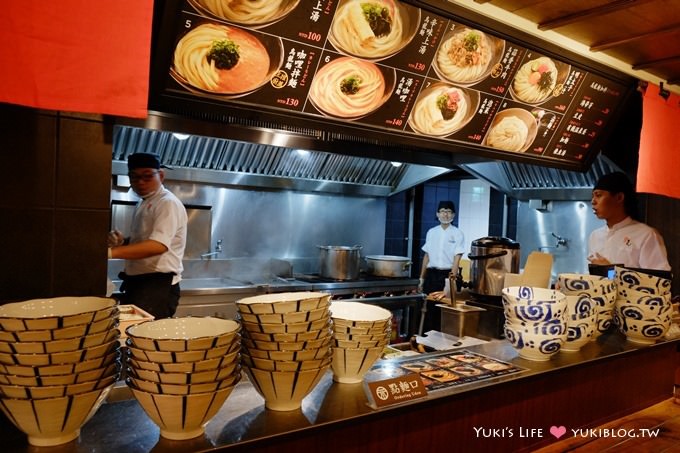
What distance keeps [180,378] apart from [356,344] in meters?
0.54

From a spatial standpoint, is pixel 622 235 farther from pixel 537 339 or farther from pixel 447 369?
pixel 447 369

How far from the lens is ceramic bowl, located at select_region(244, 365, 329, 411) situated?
1239 mm

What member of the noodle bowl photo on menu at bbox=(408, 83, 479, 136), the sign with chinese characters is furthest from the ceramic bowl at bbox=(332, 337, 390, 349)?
the noodle bowl photo on menu at bbox=(408, 83, 479, 136)

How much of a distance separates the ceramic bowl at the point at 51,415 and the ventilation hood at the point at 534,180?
507 cm

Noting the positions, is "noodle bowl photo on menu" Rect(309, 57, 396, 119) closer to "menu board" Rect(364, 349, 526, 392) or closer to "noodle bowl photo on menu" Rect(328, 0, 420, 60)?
"noodle bowl photo on menu" Rect(328, 0, 420, 60)

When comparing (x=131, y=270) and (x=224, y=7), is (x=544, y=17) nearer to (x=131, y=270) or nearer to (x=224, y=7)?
(x=224, y=7)

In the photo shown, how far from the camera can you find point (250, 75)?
2.13m

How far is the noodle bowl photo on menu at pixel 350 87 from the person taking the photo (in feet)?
7.62

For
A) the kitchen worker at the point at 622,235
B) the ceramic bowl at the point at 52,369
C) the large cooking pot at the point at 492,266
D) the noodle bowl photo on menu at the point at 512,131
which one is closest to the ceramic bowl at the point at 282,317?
the ceramic bowl at the point at 52,369

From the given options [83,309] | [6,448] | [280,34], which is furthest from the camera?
[280,34]

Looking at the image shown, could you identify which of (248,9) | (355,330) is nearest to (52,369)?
(355,330)

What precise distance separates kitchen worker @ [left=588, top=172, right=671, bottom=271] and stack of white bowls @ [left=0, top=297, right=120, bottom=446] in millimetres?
2977

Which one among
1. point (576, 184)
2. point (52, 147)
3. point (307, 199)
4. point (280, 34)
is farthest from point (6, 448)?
point (576, 184)

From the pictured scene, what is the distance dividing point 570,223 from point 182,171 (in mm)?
4392
